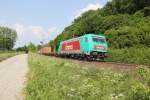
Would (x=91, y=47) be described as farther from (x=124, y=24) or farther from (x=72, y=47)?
(x=124, y=24)

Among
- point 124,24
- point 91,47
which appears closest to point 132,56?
point 91,47

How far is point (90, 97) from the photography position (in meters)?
10.5

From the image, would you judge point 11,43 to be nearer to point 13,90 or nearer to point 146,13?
point 146,13

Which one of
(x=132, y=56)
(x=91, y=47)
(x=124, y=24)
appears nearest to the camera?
(x=91, y=47)

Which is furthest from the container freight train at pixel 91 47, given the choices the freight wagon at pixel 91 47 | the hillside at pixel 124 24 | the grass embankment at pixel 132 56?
the hillside at pixel 124 24

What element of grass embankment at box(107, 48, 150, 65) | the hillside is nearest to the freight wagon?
grass embankment at box(107, 48, 150, 65)

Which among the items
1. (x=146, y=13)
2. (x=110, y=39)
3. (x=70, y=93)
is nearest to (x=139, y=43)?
(x=110, y=39)

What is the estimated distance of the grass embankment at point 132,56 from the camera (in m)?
37.5

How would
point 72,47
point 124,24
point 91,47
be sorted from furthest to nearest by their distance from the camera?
point 124,24
point 72,47
point 91,47

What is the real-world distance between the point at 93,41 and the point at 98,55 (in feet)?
5.24

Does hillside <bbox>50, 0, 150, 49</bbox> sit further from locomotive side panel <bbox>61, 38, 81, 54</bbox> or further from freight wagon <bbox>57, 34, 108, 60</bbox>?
freight wagon <bbox>57, 34, 108, 60</bbox>

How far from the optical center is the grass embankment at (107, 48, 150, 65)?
3750 cm

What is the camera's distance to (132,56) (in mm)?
41156

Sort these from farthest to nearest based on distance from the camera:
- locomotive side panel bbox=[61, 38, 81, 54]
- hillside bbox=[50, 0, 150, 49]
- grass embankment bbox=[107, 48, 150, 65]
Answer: hillside bbox=[50, 0, 150, 49]
locomotive side panel bbox=[61, 38, 81, 54]
grass embankment bbox=[107, 48, 150, 65]
